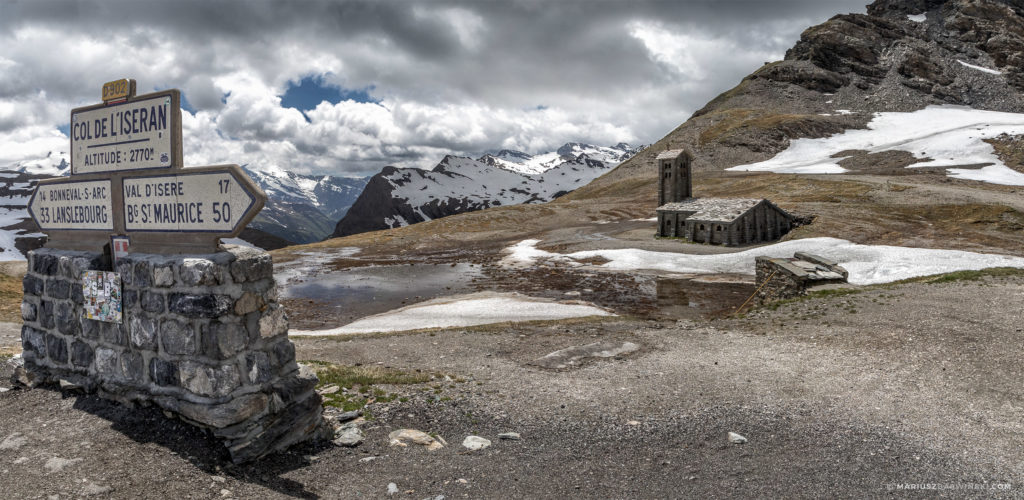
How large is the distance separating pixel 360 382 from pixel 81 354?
200 inches

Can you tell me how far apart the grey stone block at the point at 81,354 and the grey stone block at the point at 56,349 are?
0.82 feet

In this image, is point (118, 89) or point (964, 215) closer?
point (118, 89)

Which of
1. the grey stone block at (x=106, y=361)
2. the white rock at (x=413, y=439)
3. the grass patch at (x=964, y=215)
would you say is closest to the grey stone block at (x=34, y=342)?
the grey stone block at (x=106, y=361)

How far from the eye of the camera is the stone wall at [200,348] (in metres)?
7.00

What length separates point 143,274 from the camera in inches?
302

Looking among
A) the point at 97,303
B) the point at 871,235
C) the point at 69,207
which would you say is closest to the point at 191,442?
the point at 97,303

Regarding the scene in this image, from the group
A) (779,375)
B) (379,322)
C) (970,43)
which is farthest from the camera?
(970,43)

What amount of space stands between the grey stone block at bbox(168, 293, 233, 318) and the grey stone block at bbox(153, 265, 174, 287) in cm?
45

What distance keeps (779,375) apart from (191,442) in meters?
12.5

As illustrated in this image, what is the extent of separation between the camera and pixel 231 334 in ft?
23.1

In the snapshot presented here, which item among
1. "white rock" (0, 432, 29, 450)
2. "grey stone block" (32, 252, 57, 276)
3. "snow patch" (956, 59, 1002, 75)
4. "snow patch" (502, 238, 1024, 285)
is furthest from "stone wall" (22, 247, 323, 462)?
"snow patch" (956, 59, 1002, 75)

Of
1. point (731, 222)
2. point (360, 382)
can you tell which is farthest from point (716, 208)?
point (360, 382)

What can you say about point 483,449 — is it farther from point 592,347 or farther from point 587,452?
point 592,347

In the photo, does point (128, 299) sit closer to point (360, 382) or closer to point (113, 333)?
point (113, 333)
